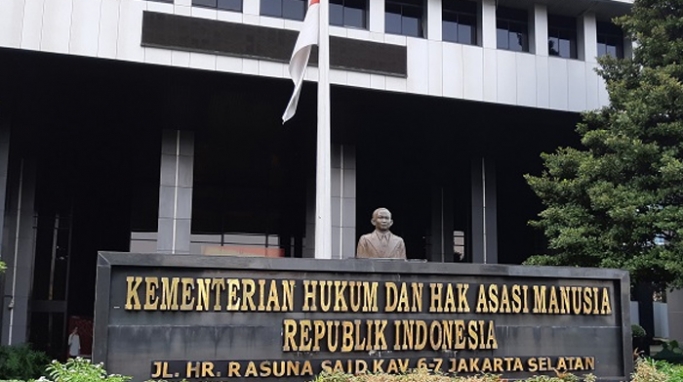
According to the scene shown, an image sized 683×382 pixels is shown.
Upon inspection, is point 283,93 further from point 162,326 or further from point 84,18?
point 162,326

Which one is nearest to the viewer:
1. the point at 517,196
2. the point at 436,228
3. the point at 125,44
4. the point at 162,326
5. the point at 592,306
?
the point at 162,326

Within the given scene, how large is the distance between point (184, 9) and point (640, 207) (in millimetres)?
14093

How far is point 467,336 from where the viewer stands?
432 inches

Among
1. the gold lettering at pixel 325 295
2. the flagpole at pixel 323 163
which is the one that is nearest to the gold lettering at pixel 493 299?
the gold lettering at pixel 325 295

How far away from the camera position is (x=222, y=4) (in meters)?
22.4

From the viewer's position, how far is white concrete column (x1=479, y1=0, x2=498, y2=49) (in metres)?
24.8

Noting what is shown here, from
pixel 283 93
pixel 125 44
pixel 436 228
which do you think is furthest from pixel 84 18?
pixel 436 228

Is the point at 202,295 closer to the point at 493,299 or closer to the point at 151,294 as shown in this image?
the point at 151,294

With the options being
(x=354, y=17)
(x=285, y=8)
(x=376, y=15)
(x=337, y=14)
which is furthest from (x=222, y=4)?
Answer: (x=376, y=15)

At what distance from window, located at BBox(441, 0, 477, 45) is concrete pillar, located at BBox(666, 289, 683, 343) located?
14.7m

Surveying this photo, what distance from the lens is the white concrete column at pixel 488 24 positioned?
2478cm

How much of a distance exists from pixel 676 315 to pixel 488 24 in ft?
51.2

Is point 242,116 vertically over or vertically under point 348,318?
over

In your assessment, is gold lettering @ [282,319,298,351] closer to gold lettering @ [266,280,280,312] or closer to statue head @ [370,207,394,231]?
gold lettering @ [266,280,280,312]
